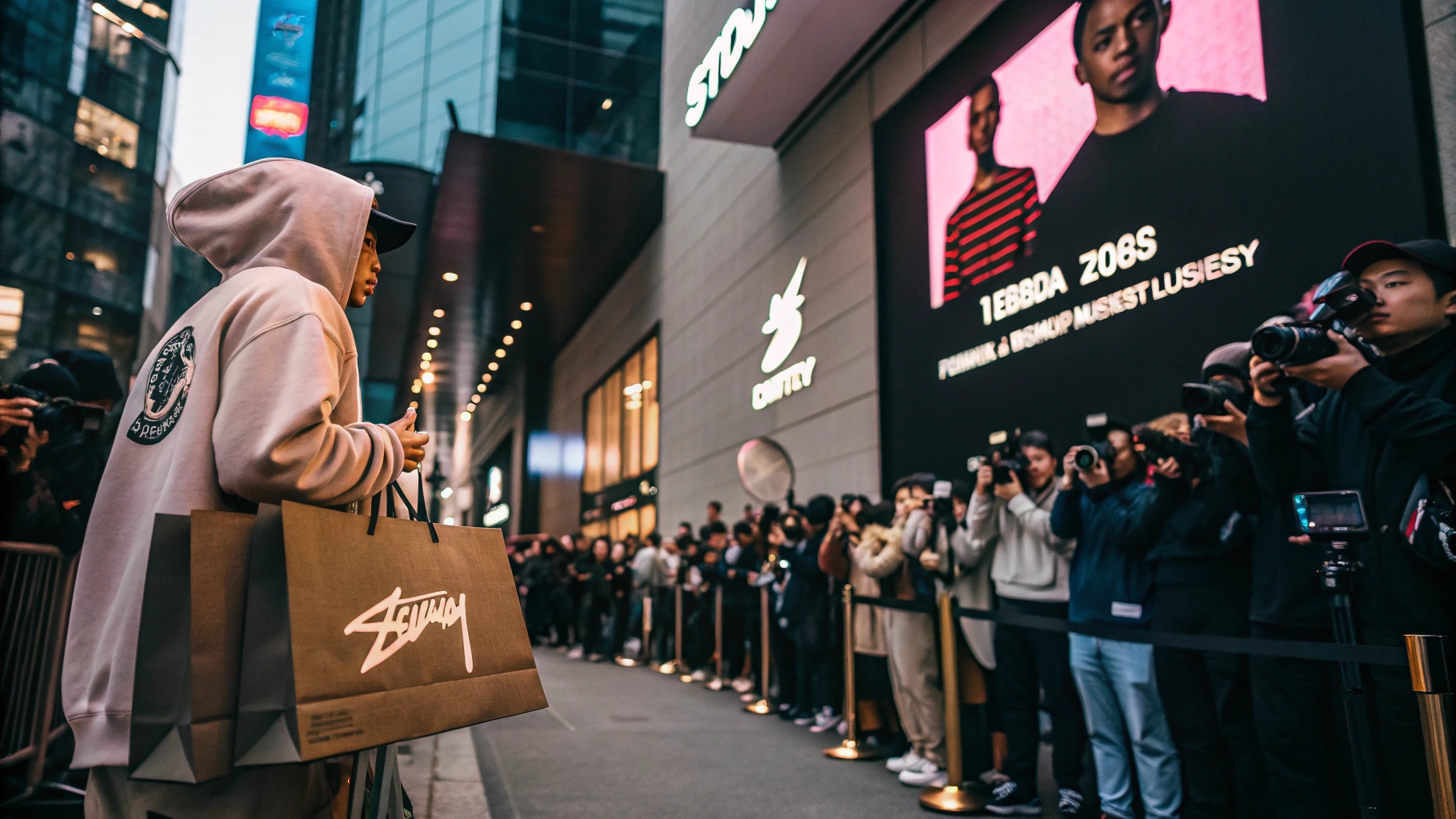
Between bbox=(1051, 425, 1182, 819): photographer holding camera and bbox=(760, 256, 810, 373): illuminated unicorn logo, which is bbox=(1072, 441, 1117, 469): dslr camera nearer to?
bbox=(1051, 425, 1182, 819): photographer holding camera

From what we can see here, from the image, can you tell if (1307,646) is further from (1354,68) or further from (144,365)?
(1354,68)

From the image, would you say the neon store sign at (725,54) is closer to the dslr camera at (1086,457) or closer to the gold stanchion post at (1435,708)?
the dslr camera at (1086,457)

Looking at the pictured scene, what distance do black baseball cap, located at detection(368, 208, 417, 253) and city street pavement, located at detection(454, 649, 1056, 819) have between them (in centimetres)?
305

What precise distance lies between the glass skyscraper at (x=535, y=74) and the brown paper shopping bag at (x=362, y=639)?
15233 mm

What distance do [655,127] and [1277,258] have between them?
1561 cm

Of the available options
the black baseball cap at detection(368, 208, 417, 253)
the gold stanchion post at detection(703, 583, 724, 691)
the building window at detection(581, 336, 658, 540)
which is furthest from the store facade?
the black baseball cap at detection(368, 208, 417, 253)

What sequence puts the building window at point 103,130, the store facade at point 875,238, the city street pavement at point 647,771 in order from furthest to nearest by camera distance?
the building window at point 103,130, the store facade at point 875,238, the city street pavement at point 647,771

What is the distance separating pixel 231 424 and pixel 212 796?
0.56 metres

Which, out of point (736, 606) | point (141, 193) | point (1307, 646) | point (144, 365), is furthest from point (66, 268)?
point (1307, 646)

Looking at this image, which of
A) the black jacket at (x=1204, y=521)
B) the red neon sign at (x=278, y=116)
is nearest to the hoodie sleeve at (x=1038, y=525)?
the black jacket at (x=1204, y=521)

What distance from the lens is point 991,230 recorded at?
7953mm

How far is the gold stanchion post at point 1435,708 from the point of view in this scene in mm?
2182

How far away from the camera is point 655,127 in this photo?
62.4 ft

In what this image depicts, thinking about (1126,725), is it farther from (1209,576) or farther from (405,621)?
(405,621)
